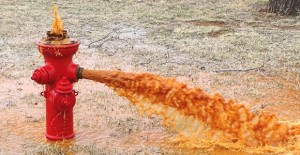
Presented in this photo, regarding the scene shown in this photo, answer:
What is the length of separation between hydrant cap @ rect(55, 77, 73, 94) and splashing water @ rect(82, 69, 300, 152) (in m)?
0.13

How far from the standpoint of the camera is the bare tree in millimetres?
10570

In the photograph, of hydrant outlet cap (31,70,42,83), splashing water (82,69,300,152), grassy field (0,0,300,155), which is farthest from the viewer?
grassy field (0,0,300,155)

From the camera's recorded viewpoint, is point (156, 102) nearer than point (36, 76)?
No

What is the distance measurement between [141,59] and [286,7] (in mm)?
4625

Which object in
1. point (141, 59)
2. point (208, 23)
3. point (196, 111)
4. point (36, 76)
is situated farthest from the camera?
point (208, 23)

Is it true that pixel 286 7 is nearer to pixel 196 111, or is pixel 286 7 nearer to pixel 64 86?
pixel 196 111

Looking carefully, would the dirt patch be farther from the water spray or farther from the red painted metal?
the red painted metal

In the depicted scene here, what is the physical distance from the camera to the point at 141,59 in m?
6.96

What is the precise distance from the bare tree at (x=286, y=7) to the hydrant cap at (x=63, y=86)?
7.39 meters

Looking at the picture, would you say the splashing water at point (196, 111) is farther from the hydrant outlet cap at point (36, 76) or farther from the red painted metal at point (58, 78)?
the hydrant outlet cap at point (36, 76)

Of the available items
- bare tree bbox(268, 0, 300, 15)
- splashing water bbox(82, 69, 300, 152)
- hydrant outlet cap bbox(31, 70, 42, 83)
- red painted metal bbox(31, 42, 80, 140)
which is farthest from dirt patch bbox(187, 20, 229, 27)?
hydrant outlet cap bbox(31, 70, 42, 83)

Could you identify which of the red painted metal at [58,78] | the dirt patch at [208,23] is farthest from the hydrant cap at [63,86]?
the dirt patch at [208,23]

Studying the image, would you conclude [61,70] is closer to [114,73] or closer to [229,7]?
[114,73]

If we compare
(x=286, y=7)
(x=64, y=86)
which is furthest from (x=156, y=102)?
(x=286, y=7)
